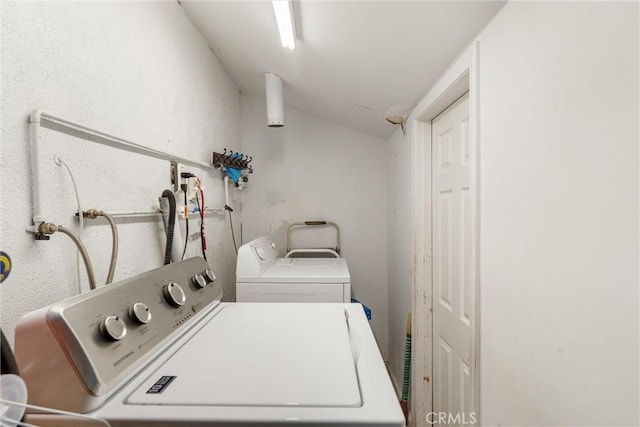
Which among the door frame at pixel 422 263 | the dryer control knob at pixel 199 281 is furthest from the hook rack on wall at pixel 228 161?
the door frame at pixel 422 263

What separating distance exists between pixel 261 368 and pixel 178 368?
0.69 feet

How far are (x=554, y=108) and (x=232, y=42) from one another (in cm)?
179

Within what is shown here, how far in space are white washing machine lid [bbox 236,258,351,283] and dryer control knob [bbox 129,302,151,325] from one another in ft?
3.08

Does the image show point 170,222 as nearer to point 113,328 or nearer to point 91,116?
point 91,116

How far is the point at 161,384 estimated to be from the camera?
0.64 metres

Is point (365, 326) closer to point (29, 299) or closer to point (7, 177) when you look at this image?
point (29, 299)

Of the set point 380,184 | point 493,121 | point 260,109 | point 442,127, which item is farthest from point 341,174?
point 493,121

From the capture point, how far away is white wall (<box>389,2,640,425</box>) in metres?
0.52

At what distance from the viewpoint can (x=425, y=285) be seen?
5.83 feet

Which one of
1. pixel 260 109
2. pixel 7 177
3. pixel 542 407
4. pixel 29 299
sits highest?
pixel 260 109

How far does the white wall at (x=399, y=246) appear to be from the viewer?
1990 mm
